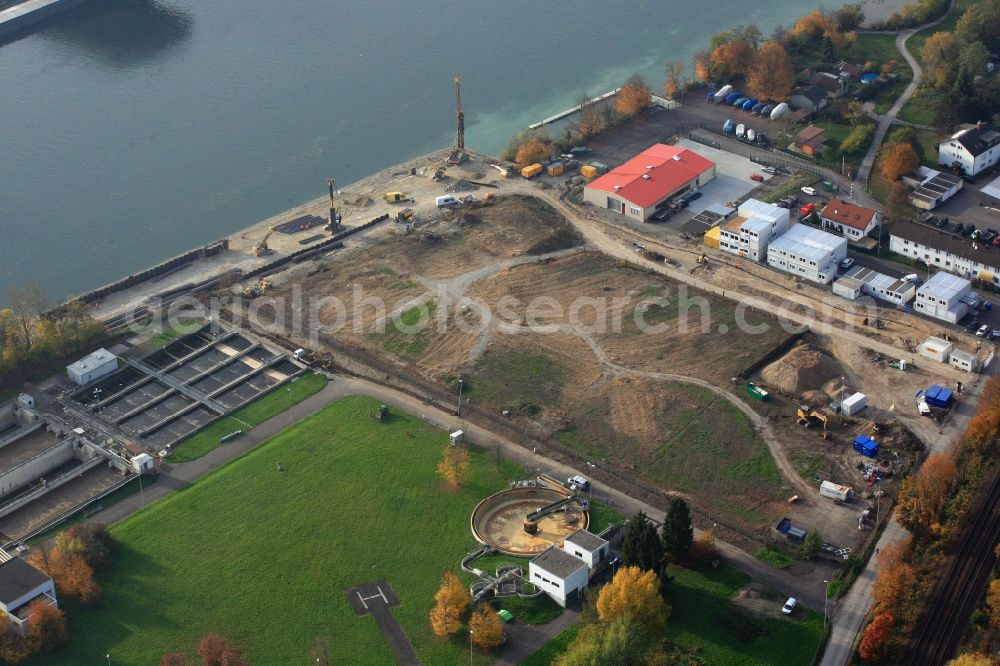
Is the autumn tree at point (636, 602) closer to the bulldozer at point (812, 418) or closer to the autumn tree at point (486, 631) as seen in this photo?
the autumn tree at point (486, 631)

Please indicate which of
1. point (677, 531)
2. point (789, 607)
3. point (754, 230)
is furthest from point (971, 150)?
point (789, 607)

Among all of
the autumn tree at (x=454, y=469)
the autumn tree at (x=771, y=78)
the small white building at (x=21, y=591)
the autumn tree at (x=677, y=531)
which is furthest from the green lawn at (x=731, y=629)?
the autumn tree at (x=771, y=78)

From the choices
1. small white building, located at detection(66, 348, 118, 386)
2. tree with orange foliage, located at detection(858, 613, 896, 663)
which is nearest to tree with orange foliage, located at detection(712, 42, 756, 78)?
small white building, located at detection(66, 348, 118, 386)

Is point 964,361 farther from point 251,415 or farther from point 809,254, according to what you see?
point 251,415

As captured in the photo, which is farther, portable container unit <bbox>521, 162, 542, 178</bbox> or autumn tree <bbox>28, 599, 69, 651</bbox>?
portable container unit <bbox>521, 162, 542, 178</bbox>

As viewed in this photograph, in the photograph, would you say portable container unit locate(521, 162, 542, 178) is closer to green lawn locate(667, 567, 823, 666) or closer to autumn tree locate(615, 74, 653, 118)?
autumn tree locate(615, 74, 653, 118)

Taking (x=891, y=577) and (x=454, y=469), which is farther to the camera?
(x=454, y=469)
